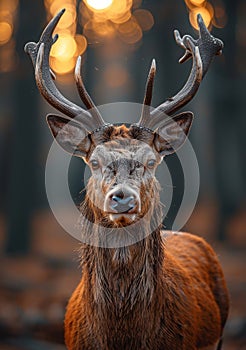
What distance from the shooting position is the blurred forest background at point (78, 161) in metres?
12.0

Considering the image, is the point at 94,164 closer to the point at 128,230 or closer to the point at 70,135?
the point at 70,135

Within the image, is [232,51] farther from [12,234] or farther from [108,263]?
[108,263]

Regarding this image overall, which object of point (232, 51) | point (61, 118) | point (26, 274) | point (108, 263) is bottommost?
point (26, 274)

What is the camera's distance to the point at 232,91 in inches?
862

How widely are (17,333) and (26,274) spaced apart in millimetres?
5179

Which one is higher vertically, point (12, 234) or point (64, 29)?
point (64, 29)

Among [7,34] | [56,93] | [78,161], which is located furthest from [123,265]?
[78,161]

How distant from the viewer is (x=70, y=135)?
20.0 feet

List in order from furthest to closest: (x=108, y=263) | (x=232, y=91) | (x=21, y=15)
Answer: (x=232, y=91) < (x=21, y=15) < (x=108, y=263)

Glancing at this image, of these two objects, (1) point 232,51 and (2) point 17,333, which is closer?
(2) point 17,333

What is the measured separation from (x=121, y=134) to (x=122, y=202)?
3.15 ft

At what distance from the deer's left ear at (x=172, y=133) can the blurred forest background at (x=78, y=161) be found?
4096 mm

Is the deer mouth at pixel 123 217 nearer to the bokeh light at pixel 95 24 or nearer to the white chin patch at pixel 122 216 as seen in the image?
the white chin patch at pixel 122 216

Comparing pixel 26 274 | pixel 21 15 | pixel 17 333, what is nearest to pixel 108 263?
pixel 17 333
